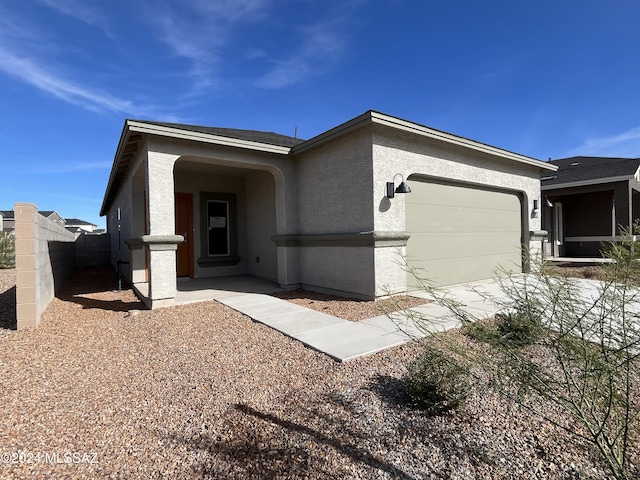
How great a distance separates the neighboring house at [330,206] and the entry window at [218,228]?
32mm

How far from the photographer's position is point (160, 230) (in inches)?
236

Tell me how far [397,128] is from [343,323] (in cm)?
385

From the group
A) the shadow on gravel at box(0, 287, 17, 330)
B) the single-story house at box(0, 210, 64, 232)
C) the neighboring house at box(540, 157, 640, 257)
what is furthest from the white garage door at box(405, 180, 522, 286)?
the single-story house at box(0, 210, 64, 232)

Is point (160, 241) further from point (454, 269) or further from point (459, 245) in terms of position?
point (459, 245)

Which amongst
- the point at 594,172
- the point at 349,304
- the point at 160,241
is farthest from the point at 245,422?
the point at 594,172

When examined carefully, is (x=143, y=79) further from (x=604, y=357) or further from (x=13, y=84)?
(x=604, y=357)

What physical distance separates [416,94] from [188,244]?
961cm

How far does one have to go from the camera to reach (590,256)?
14305 mm

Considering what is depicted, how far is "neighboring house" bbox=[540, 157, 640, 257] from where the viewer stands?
488 inches

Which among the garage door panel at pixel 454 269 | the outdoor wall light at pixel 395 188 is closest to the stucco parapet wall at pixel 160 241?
the outdoor wall light at pixel 395 188

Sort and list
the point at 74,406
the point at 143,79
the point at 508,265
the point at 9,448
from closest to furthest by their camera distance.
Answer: the point at 9,448
the point at 74,406
the point at 143,79
the point at 508,265

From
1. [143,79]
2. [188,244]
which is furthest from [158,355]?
[143,79]

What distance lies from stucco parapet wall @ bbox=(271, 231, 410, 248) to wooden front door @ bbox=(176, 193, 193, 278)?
350 centimetres

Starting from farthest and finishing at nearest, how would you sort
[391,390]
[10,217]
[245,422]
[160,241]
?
[10,217]
[160,241]
[391,390]
[245,422]
